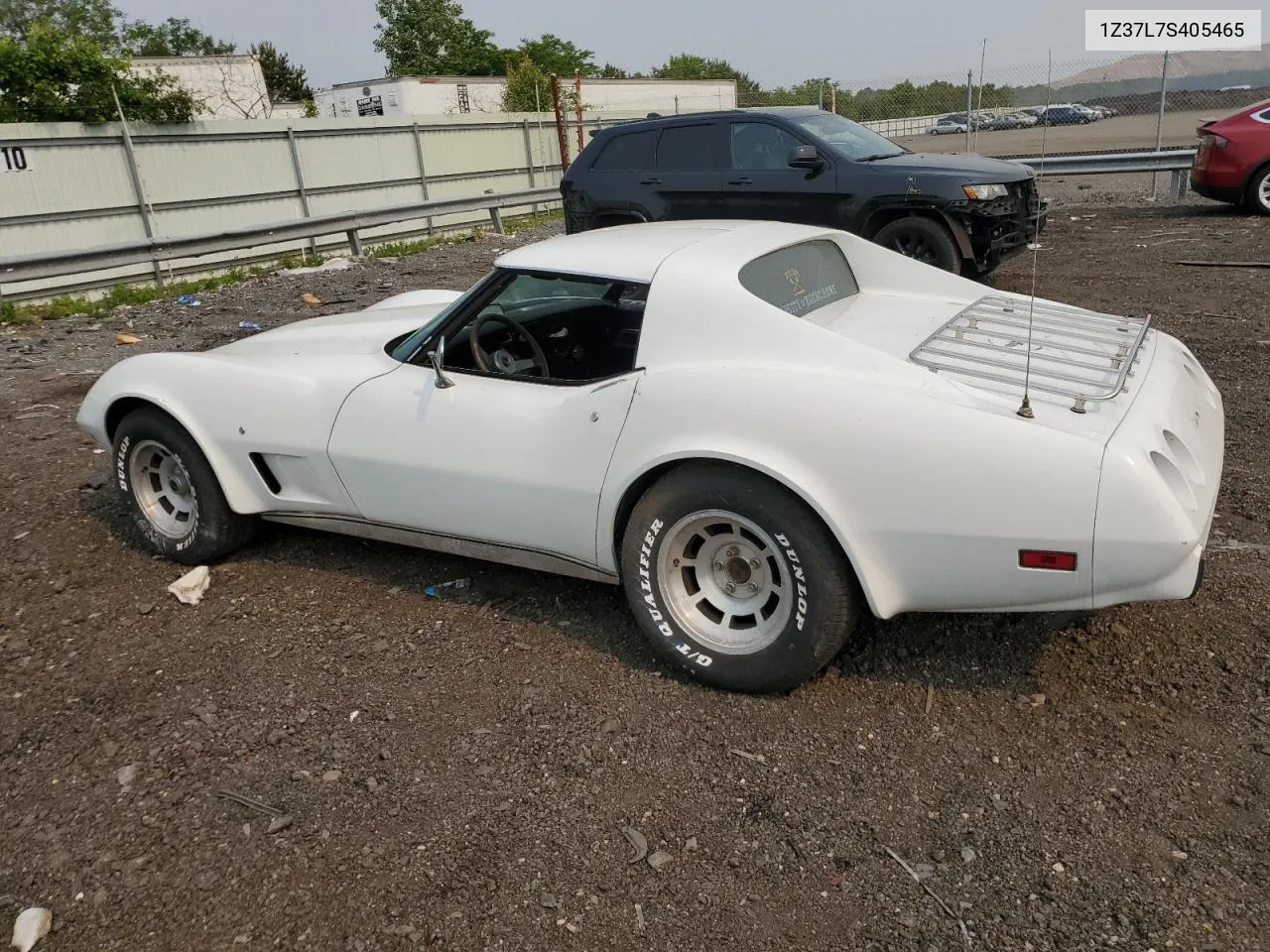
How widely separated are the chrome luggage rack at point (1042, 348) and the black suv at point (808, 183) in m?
4.86

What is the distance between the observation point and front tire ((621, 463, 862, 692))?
2.79m

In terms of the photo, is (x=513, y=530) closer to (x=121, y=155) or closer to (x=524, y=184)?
(x=121, y=155)

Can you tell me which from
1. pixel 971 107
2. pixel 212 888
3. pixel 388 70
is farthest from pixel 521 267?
pixel 388 70

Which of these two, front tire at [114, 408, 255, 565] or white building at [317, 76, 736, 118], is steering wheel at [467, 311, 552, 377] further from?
white building at [317, 76, 736, 118]

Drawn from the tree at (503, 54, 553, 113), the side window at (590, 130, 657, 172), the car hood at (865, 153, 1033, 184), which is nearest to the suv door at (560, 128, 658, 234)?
the side window at (590, 130, 657, 172)

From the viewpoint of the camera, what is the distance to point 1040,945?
2.09m

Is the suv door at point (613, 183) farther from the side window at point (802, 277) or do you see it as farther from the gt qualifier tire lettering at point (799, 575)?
the gt qualifier tire lettering at point (799, 575)

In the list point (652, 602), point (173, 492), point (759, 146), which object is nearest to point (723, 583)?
point (652, 602)

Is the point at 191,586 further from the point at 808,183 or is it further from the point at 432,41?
the point at 432,41

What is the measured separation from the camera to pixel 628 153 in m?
9.68

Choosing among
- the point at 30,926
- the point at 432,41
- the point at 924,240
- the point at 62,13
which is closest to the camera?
the point at 30,926

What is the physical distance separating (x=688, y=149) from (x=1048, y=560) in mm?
7702

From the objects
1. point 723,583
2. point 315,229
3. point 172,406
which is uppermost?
point 172,406

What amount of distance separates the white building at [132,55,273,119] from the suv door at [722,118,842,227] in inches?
798
